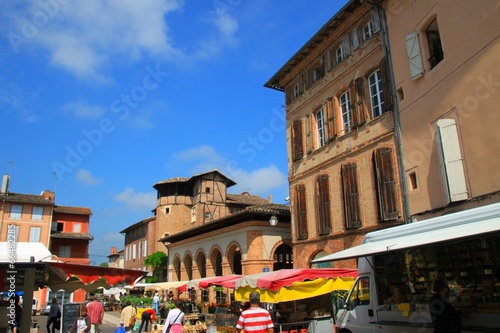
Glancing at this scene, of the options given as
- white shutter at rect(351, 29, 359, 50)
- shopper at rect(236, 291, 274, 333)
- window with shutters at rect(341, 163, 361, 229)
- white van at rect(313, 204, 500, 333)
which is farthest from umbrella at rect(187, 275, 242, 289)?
white shutter at rect(351, 29, 359, 50)

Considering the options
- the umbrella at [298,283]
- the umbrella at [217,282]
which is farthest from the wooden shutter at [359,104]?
the umbrella at [217,282]

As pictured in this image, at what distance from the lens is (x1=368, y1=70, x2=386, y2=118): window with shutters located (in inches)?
606

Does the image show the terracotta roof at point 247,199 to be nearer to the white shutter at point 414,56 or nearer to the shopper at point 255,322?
the white shutter at point 414,56

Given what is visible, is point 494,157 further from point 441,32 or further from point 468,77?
point 441,32

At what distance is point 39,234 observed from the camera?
43.5 m

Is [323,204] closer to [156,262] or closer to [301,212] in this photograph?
[301,212]

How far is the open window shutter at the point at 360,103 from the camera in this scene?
1598 cm

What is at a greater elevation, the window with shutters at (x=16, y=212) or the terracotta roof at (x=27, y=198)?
the terracotta roof at (x=27, y=198)

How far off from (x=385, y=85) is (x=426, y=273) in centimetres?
874

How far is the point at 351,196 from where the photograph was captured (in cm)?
1605

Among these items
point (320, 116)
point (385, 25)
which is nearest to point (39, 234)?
point (320, 116)

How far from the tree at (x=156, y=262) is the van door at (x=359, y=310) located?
30204 mm

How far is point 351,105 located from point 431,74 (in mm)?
4295

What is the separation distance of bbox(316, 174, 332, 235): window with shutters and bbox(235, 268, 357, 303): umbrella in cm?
542
